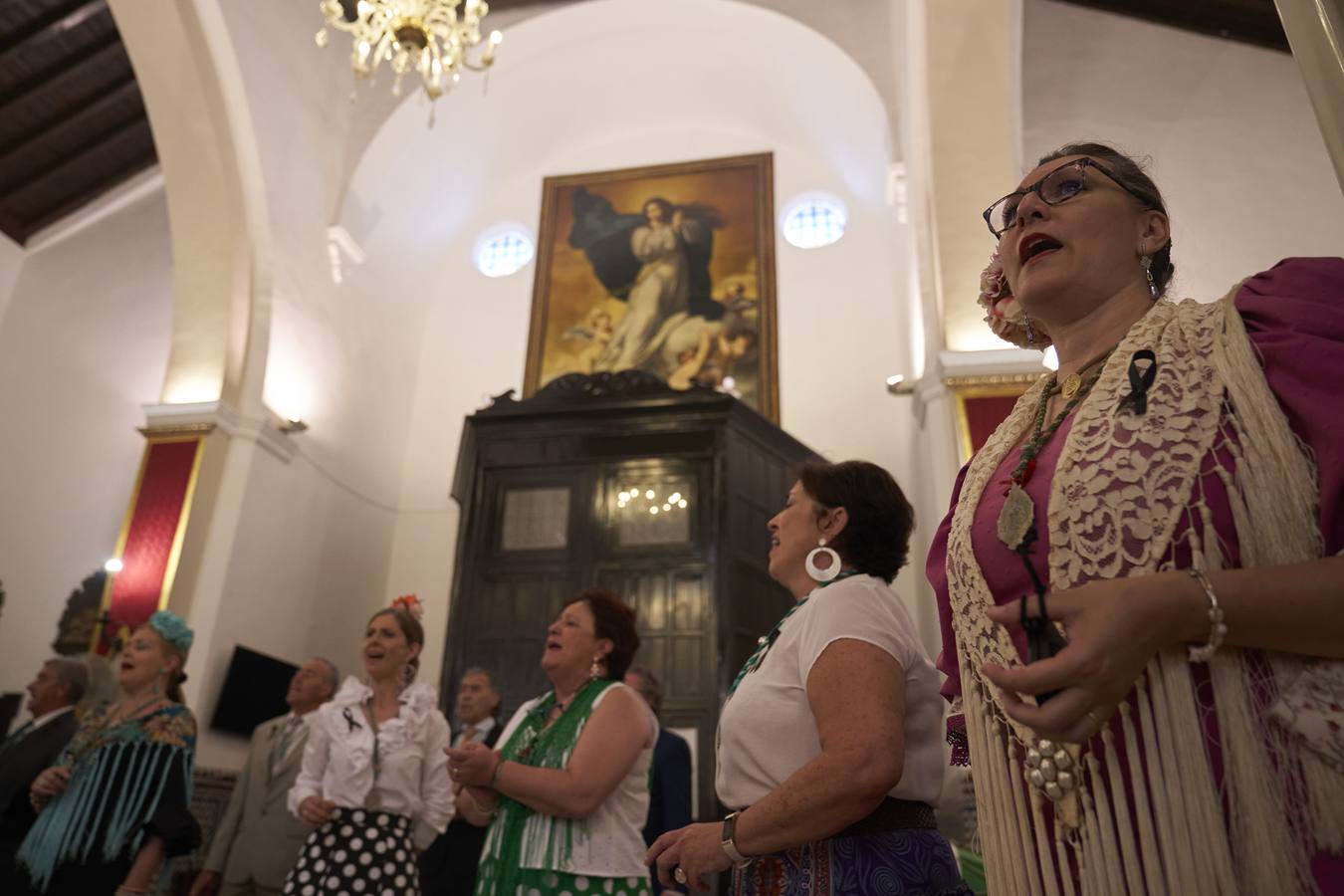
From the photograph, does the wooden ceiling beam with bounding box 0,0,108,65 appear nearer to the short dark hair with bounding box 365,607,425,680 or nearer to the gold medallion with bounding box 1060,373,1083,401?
the short dark hair with bounding box 365,607,425,680

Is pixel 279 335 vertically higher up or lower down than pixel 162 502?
higher up

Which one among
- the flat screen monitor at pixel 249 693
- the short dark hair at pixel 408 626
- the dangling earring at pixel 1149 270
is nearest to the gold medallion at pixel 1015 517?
the dangling earring at pixel 1149 270

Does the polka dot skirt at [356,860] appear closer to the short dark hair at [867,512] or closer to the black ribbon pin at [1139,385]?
the short dark hair at [867,512]

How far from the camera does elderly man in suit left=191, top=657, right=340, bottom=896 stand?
13.1ft

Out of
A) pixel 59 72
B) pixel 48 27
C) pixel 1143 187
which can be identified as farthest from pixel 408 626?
pixel 59 72

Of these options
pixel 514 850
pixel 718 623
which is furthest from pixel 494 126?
pixel 514 850

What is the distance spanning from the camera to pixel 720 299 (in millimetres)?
9352

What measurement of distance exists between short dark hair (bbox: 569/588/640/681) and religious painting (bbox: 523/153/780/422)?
5955 mm

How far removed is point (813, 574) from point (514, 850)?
110 cm

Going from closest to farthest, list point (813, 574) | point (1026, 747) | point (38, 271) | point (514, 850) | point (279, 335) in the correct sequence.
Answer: point (1026, 747), point (813, 574), point (514, 850), point (279, 335), point (38, 271)

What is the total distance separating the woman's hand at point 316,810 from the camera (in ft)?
9.14

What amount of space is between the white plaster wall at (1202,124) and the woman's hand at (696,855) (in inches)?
218

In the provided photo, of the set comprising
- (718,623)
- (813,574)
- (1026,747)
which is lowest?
(1026,747)

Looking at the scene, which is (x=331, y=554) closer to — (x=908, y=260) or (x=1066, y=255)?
(x=908, y=260)
